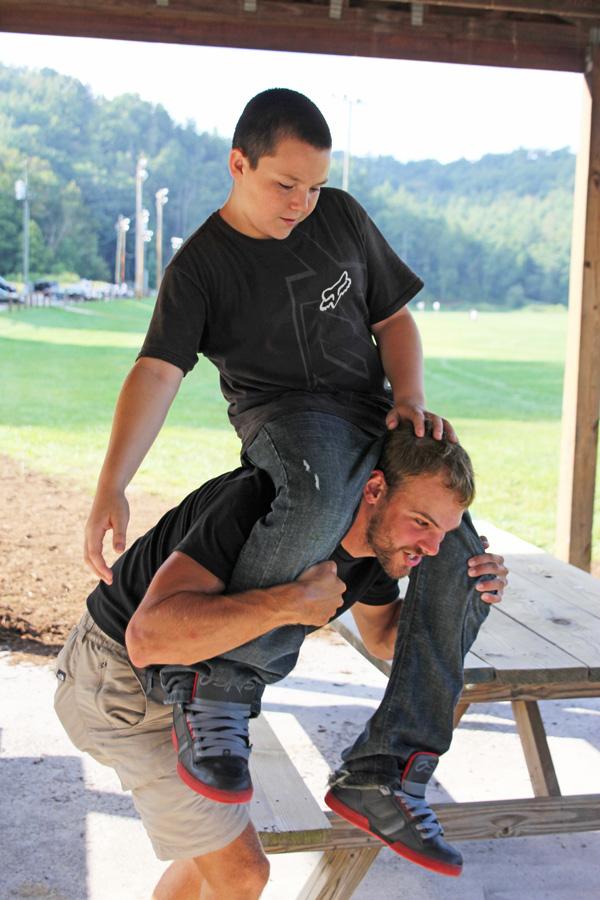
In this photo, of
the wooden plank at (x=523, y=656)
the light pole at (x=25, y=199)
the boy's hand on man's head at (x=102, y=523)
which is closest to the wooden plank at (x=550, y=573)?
the wooden plank at (x=523, y=656)

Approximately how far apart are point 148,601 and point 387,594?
0.75 meters

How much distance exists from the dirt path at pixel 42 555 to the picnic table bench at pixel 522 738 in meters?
2.40

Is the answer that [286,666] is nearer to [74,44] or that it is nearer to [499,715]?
[499,715]

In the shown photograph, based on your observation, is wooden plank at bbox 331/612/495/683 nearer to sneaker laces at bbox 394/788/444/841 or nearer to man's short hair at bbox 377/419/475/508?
sneaker laces at bbox 394/788/444/841

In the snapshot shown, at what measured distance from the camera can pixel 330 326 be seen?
7.57 ft

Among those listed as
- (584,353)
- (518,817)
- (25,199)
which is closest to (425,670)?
(518,817)

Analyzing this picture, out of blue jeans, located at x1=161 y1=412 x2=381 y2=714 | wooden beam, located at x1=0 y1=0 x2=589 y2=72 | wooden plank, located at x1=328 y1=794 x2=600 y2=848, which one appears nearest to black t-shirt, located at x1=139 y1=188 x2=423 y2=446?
blue jeans, located at x1=161 y1=412 x2=381 y2=714

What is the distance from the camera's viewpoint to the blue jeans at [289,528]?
202 cm

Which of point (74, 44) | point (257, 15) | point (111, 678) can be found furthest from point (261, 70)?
point (111, 678)

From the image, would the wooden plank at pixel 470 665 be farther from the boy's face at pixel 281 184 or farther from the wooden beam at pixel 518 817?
the boy's face at pixel 281 184

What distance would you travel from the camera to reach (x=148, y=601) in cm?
197

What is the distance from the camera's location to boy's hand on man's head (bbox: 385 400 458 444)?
2158 mm

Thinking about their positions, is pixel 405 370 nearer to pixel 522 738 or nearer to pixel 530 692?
pixel 530 692

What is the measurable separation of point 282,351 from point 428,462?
390 millimetres
